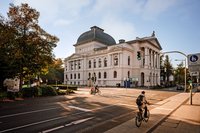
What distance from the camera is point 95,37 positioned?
83.7 m

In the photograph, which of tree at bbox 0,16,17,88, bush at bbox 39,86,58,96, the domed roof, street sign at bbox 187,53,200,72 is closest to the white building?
the domed roof

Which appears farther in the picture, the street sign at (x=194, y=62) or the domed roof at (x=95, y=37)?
the domed roof at (x=95, y=37)

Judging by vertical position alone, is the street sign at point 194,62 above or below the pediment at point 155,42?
below

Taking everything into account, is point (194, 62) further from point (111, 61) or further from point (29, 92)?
point (111, 61)

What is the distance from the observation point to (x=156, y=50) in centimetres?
8450

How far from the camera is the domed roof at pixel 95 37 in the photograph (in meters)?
84.8

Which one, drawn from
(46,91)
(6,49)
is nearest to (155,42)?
(46,91)

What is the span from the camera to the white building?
7081cm

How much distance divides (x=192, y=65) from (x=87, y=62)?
71030 millimetres

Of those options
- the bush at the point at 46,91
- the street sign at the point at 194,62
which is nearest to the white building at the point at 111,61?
the bush at the point at 46,91

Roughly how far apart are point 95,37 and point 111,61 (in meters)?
16.2

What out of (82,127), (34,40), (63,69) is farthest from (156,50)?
(82,127)

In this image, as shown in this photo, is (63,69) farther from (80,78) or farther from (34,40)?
(34,40)

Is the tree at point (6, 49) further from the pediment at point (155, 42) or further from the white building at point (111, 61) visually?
the pediment at point (155, 42)
